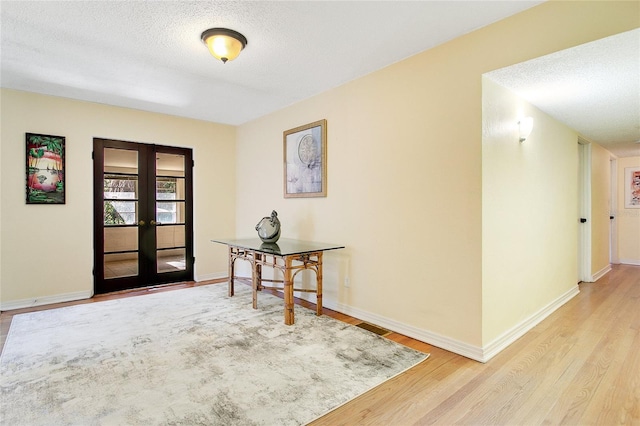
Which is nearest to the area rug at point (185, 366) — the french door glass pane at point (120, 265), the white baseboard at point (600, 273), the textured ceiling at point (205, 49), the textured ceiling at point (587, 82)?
the french door glass pane at point (120, 265)

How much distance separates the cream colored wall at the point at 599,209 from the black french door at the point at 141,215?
6434 mm

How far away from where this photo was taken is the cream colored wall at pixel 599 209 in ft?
16.7

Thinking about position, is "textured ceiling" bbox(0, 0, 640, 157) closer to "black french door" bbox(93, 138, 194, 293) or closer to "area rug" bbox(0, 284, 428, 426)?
"black french door" bbox(93, 138, 194, 293)

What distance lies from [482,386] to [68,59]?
4.48 metres

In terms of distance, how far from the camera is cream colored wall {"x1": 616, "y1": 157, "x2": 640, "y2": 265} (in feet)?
21.3

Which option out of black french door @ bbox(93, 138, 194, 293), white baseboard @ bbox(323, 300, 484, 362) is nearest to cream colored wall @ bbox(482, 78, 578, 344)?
white baseboard @ bbox(323, 300, 484, 362)

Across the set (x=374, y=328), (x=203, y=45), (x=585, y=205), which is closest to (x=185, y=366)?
(x=374, y=328)

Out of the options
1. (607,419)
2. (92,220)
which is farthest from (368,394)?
(92,220)

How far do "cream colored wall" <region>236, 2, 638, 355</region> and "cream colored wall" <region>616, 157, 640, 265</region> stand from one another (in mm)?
4751

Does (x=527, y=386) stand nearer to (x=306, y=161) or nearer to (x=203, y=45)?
(x=306, y=161)

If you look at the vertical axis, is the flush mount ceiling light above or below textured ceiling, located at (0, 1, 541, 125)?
below

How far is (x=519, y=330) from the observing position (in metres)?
2.97

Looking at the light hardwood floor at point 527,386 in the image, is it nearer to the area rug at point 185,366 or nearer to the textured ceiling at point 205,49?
the area rug at point 185,366

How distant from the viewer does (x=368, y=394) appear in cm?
207
